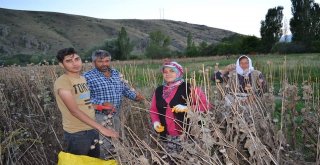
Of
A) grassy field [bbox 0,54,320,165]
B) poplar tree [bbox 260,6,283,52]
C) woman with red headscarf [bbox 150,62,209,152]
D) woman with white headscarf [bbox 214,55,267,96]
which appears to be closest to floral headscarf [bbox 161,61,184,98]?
woman with red headscarf [bbox 150,62,209,152]

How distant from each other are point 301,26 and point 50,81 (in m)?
35.4

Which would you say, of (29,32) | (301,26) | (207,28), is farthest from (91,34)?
(301,26)

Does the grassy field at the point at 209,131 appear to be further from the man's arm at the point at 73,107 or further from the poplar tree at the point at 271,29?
the poplar tree at the point at 271,29

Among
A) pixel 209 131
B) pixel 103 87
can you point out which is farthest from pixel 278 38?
pixel 209 131

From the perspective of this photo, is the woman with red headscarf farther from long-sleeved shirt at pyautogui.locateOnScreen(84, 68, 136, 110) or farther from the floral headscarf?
long-sleeved shirt at pyautogui.locateOnScreen(84, 68, 136, 110)

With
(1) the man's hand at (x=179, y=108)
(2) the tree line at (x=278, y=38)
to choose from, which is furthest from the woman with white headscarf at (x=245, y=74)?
(2) the tree line at (x=278, y=38)

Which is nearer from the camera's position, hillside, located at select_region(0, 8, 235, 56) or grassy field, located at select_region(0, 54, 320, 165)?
grassy field, located at select_region(0, 54, 320, 165)

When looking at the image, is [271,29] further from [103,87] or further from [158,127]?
[158,127]

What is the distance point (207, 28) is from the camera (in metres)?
136

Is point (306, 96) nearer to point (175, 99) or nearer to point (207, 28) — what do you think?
point (175, 99)

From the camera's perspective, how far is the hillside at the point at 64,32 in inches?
3175

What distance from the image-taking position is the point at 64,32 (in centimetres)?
9475

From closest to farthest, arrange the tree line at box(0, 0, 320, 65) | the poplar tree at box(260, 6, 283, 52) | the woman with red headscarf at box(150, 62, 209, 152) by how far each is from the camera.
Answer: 1. the woman with red headscarf at box(150, 62, 209, 152)
2. the tree line at box(0, 0, 320, 65)
3. the poplar tree at box(260, 6, 283, 52)

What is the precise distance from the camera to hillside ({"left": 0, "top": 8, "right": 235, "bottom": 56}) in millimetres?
80650
